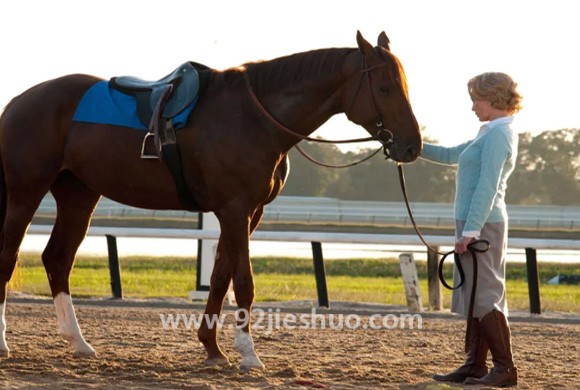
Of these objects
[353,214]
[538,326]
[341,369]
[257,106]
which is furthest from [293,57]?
[353,214]

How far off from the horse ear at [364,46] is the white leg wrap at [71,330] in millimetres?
2604

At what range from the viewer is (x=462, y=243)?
6816 mm

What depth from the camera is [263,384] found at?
683 centimetres

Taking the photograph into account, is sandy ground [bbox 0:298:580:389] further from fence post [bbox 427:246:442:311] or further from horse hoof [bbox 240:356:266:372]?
fence post [bbox 427:246:442:311]

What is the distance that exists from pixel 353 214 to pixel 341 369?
36.5 m

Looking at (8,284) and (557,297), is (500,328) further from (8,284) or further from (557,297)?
(557,297)

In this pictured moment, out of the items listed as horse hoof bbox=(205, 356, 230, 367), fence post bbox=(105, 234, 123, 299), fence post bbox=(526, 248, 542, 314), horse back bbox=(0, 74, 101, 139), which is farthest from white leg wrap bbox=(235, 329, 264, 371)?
fence post bbox=(105, 234, 123, 299)

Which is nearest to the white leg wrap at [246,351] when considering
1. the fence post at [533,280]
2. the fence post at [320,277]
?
the fence post at [320,277]

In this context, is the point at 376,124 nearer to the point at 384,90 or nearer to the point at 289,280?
the point at 384,90

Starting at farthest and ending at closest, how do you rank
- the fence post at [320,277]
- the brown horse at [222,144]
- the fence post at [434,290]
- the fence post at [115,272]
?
the fence post at [115,272] < the fence post at [434,290] < the fence post at [320,277] < the brown horse at [222,144]

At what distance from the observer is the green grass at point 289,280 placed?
48.5 ft

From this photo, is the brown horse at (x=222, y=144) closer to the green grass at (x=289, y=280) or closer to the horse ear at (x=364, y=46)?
the horse ear at (x=364, y=46)

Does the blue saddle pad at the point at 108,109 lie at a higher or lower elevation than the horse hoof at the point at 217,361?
higher

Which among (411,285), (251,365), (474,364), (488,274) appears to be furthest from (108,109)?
(411,285)
